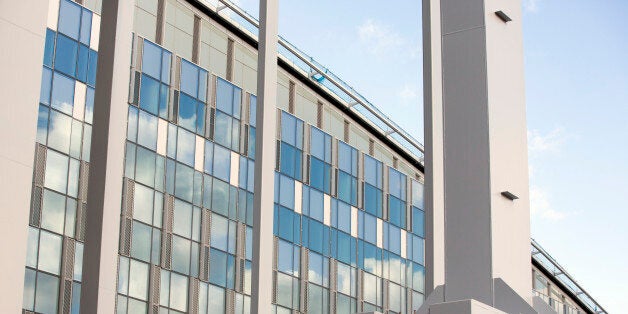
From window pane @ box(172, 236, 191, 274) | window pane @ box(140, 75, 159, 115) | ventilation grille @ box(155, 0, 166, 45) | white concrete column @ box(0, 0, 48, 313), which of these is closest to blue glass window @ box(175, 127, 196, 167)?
window pane @ box(140, 75, 159, 115)

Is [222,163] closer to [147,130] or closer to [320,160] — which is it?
[147,130]

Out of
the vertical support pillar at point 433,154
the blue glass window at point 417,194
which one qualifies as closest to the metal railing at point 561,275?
the blue glass window at point 417,194

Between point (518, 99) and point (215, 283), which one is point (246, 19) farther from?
point (518, 99)

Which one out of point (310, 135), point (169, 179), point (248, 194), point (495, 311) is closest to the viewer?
point (495, 311)

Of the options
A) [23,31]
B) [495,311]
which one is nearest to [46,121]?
[23,31]

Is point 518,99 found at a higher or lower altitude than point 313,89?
lower

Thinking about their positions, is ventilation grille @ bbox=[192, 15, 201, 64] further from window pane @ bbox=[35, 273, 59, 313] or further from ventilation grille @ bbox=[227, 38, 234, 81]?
window pane @ bbox=[35, 273, 59, 313]

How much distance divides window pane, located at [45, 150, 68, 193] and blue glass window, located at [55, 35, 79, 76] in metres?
3.36

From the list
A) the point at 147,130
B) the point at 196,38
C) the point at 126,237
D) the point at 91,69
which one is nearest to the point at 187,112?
the point at 147,130

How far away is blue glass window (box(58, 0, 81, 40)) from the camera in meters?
41.8

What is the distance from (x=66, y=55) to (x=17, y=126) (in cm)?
3328

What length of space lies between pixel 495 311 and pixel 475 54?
7.92ft

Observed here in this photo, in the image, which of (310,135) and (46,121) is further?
(310,135)

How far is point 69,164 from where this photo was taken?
41.0 meters
